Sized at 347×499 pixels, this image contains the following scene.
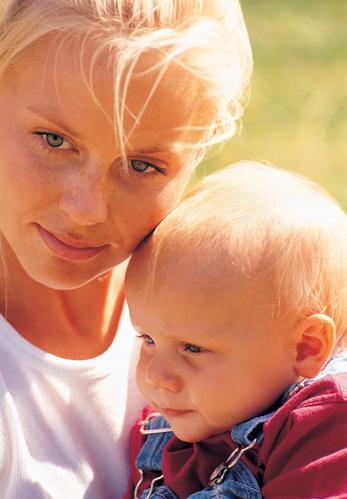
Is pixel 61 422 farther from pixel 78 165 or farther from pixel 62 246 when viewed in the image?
pixel 78 165

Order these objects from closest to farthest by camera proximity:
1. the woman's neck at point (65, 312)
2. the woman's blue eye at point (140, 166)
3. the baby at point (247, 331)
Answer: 1. the baby at point (247, 331)
2. the woman's blue eye at point (140, 166)
3. the woman's neck at point (65, 312)

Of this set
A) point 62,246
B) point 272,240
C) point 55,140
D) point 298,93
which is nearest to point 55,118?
point 55,140

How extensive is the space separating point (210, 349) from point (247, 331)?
0.30 ft

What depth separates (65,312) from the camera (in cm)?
263

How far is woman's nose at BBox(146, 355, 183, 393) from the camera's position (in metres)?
2.21

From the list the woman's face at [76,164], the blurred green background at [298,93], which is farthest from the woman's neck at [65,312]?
the blurred green background at [298,93]

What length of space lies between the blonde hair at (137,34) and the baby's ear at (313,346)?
0.49 metres

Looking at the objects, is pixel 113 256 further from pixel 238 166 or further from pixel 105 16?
pixel 105 16

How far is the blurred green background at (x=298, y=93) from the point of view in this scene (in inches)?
246

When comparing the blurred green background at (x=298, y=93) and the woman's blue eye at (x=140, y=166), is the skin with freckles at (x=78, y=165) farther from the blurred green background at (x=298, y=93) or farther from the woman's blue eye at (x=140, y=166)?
the blurred green background at (x=298, y=93)

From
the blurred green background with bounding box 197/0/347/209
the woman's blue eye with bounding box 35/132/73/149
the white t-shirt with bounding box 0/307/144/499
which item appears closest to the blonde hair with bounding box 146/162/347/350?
the woman's blue eye with bounding box 35/132/73/149

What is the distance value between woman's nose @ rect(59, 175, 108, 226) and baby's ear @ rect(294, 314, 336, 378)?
49 cm

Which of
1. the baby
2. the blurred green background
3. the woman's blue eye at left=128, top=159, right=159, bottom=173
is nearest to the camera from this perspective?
the baby

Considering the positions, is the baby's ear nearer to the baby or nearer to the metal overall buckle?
the baby
